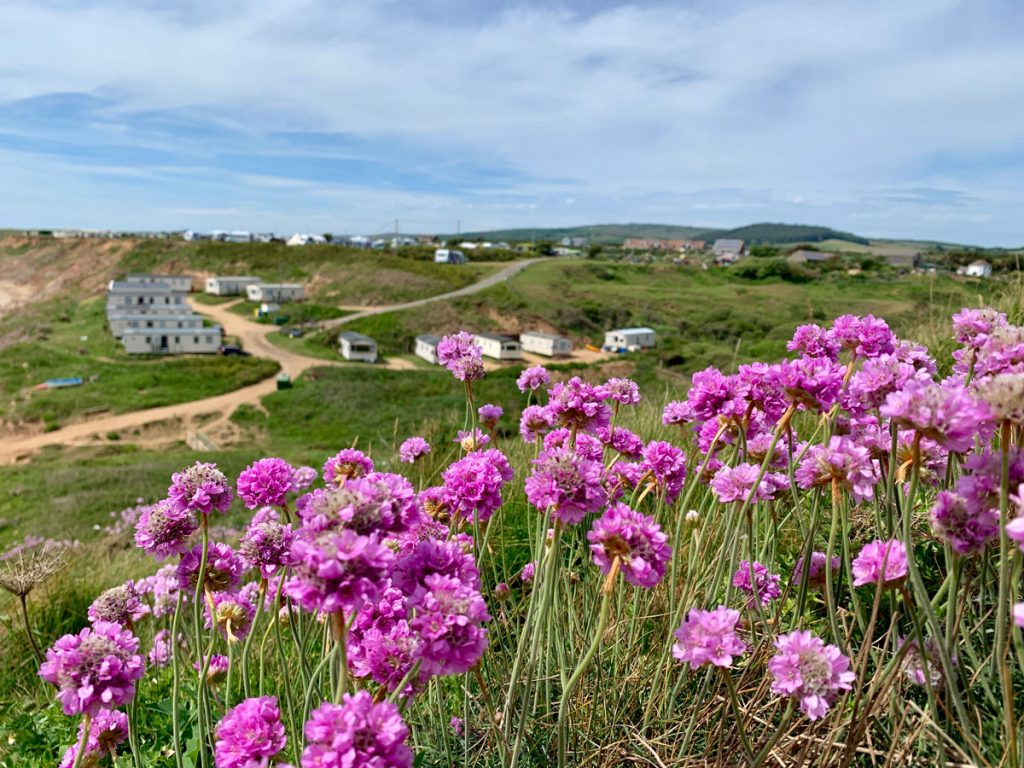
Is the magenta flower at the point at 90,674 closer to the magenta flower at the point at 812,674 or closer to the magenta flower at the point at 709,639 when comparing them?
the magenta flower at the point at 709,639

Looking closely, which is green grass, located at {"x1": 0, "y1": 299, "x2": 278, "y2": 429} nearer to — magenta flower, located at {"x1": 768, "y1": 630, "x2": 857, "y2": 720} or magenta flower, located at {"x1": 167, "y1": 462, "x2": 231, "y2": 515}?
magenta flower, located at {"x1": 167, "y1": 462, "x2": 231, "y2": 515}

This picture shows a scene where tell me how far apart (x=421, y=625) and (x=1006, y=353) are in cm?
186

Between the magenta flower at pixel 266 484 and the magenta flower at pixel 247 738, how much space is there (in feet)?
2.55

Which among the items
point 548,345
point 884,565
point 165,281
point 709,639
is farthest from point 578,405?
point 165,281

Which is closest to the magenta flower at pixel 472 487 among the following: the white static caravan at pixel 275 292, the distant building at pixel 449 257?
the white static caravan at pixel 275 292

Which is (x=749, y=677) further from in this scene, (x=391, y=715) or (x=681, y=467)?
(x=391, y=715)

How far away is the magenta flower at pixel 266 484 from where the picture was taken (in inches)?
87.0

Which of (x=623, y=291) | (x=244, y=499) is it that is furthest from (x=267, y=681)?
(x=623, y=291)

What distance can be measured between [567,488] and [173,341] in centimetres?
5441

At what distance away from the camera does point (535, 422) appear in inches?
110

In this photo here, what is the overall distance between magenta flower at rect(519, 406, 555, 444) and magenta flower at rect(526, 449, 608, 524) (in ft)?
3.08

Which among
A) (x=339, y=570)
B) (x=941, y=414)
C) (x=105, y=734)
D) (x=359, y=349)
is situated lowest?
(x=359, y=349)

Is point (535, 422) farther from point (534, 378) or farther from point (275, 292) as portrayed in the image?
point (275, 292)

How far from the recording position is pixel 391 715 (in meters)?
1.22
